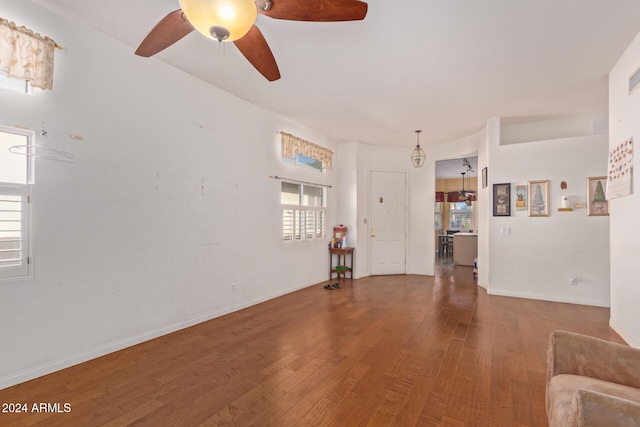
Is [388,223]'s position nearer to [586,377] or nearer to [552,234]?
[552,234]

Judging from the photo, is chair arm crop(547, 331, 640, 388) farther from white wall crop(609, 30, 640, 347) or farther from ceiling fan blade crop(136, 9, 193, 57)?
ceiling fan blade crop(136, 9, 193, 57)

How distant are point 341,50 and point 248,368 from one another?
9.85 feet

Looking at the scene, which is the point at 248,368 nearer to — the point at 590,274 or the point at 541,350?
the point at 541,350

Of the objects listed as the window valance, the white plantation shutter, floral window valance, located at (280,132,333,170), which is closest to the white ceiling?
floral window valance, located at (280,132,333,170)

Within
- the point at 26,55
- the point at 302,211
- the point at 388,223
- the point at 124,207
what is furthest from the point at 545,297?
the point at 26,55

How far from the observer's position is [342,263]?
641 cm

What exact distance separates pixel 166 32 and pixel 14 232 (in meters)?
1.86

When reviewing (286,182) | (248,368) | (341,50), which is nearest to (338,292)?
(286,182)

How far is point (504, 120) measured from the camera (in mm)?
5105

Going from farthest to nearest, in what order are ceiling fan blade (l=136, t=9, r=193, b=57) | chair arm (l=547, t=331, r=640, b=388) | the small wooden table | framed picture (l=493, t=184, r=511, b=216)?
the small wooden table < framed picture (l=493, t=184, r=511, b=216) < ceiling fan blade (l=136, t=9, r=193, b=57) < chair arm (l=547, t=331, r=640, b=388)

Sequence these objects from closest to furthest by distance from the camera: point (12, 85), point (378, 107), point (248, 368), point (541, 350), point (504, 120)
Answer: point (12, 85) → point (248, 368) → point (541, 350) → point (378, 107) → point (504, 120)

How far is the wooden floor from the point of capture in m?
1.93

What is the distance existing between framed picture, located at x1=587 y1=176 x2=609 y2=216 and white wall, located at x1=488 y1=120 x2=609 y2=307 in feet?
0.22

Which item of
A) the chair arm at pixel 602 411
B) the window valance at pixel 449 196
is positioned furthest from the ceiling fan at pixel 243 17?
the window valance at pixel 449 196
